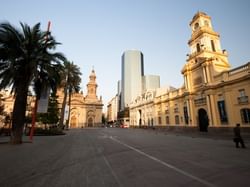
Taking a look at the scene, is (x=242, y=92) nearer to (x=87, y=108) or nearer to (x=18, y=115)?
(x=18, y=115)

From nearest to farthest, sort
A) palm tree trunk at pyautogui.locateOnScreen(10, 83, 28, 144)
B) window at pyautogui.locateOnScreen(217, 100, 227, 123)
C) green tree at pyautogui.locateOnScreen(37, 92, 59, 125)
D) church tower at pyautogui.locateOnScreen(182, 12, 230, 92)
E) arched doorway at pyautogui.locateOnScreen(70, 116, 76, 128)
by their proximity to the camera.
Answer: palm tree trunk at pyautogui.locateOnScreen(10, 83, 28, 144) < window at pyautogui.locateOnScreen(217, 100, 227, 123) < church tower at pyautogui.locateOnScreen(182, 12, 230, 92) < green tree at pyautogui.locateOnScreen(37, 92, 59, 125) < arched doorway at pyautogui.locateOnScreen(70, 116, 76, 128)

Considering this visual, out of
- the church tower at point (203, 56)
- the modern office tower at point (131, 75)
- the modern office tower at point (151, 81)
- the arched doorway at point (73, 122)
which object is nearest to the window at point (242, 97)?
the church tower at point (203, 56)

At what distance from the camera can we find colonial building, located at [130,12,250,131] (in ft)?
71.9

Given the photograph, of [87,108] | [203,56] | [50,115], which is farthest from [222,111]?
[87,108]

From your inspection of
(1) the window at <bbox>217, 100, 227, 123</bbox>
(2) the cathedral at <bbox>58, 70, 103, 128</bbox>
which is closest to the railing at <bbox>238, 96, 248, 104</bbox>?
(1) the window at <bbox>217, 100, 227, 123</bbox>

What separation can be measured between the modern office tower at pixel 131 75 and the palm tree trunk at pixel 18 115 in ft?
324

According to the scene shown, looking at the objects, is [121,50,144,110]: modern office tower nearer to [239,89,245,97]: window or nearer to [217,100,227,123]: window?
[217,100,227,123]: window

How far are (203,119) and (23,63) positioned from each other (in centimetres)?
3023

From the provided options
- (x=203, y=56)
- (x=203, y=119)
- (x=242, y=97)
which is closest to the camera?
(x=242, y=97)

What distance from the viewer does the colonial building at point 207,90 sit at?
21.9 metres

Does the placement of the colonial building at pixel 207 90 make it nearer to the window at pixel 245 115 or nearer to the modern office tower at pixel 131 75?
the window at pixel 245 115

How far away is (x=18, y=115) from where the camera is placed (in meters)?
12.2

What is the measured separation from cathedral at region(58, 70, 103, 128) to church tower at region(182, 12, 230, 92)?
53695mm

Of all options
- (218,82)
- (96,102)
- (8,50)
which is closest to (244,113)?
(218,82)
